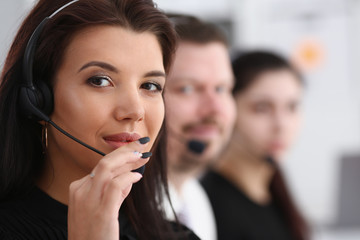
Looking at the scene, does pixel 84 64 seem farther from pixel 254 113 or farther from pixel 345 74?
pixel 345 74

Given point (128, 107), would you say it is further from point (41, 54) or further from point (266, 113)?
point (266, 113)

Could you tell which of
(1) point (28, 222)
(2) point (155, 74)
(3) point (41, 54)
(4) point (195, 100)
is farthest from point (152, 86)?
(4) point (195, 100)

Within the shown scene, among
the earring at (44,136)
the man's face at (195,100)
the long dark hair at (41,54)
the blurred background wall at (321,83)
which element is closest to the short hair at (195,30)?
the man's face at (195,100)

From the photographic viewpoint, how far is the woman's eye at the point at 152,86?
26.4 inches

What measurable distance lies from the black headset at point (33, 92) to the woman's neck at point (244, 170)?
970 millimetres

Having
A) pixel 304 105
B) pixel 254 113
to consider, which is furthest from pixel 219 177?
pixel 304 105

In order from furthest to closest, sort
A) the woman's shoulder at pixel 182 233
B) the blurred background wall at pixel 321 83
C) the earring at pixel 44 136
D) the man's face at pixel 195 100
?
the blurred background wall at pixel 321 83, the man's face at pixel 195 100, the woman's shoulder at pixel 182 233, the earring at pixel 44 136

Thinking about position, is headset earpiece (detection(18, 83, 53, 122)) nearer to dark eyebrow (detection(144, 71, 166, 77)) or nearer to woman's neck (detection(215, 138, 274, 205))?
dark eyebrow (detection(144, 71, 166, 77))

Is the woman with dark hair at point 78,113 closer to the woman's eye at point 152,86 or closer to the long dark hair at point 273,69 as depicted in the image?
the woman's eye at point 152,86

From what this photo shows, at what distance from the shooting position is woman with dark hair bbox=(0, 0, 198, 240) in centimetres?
59

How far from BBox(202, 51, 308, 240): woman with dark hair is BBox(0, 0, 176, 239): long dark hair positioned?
2.54ft

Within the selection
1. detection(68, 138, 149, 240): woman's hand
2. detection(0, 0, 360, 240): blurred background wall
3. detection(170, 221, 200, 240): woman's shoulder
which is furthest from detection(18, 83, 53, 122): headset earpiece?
detection(0, 0, 360, 240): blurred background wall

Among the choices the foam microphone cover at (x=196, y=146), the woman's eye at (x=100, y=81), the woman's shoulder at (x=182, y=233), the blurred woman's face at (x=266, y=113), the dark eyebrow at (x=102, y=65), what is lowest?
the woman's shoulder at (x=182, y=233)

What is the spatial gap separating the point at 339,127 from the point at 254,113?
1597 millimetres
